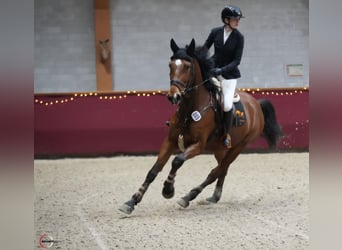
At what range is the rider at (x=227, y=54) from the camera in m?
3.69

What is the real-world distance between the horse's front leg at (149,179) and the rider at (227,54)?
428mm

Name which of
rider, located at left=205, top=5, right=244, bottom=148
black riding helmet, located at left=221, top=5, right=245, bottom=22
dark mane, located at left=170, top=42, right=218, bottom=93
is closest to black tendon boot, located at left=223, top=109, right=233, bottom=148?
rider, located at left=205, top=5, right=244, bottom=148

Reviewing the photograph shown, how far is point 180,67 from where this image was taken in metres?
3.69

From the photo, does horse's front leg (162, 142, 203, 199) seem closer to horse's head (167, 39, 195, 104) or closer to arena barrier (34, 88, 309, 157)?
horse's head (167, 39, 195, 104)

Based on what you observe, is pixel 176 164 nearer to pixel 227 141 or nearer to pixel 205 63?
pixel 227 141

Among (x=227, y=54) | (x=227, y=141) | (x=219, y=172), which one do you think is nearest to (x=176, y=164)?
(x=227, y=141)

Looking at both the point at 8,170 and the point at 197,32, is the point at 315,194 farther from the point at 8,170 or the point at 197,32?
the point at 197,32

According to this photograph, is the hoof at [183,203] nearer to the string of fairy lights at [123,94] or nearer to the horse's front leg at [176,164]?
the horse's front leg at [176,164]

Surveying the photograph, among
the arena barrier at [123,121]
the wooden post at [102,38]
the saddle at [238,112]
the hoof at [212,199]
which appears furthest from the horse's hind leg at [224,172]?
the wooden post at [102,38]

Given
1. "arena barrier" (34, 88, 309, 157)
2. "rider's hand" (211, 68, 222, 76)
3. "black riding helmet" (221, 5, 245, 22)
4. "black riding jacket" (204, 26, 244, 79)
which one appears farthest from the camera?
"arena barrier" (34, 88, 309, 157)

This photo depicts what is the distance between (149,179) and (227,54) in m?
0.87

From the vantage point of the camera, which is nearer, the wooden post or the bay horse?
the bay horse

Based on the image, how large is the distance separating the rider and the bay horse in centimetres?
5

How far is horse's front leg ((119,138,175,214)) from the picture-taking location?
151 inches
